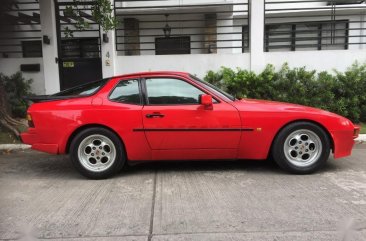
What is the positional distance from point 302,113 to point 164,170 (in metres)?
2.12

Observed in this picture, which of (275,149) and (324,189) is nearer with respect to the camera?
(324,189)

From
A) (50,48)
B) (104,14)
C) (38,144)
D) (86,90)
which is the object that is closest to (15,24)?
(50,48)

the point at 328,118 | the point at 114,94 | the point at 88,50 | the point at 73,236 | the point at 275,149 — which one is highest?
the point at 88,50

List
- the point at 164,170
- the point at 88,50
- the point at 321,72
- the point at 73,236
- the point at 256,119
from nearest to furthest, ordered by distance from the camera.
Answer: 1. the point at 73,236
2. the point at 256,119
3. the point at 164,170
4. the point at 321,72
5. the point at 88,50

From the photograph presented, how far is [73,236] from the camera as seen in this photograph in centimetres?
370

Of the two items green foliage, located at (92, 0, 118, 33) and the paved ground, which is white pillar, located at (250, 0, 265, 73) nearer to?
green foliage, located at (92, 0, 118, 33)

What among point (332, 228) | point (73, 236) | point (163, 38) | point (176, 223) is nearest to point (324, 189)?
point (332, 228)

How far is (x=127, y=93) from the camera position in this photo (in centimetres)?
564

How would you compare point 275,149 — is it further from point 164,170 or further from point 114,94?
point 114,94

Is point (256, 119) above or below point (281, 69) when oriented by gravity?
below

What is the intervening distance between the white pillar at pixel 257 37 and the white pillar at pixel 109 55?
3.47m

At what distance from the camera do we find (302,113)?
5484mm

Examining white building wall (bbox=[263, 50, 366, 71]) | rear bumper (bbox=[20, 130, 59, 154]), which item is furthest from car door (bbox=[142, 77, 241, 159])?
white building wall (bbox=[263, 50, 366, 71])

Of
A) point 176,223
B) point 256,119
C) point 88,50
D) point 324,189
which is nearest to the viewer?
point 176,223
